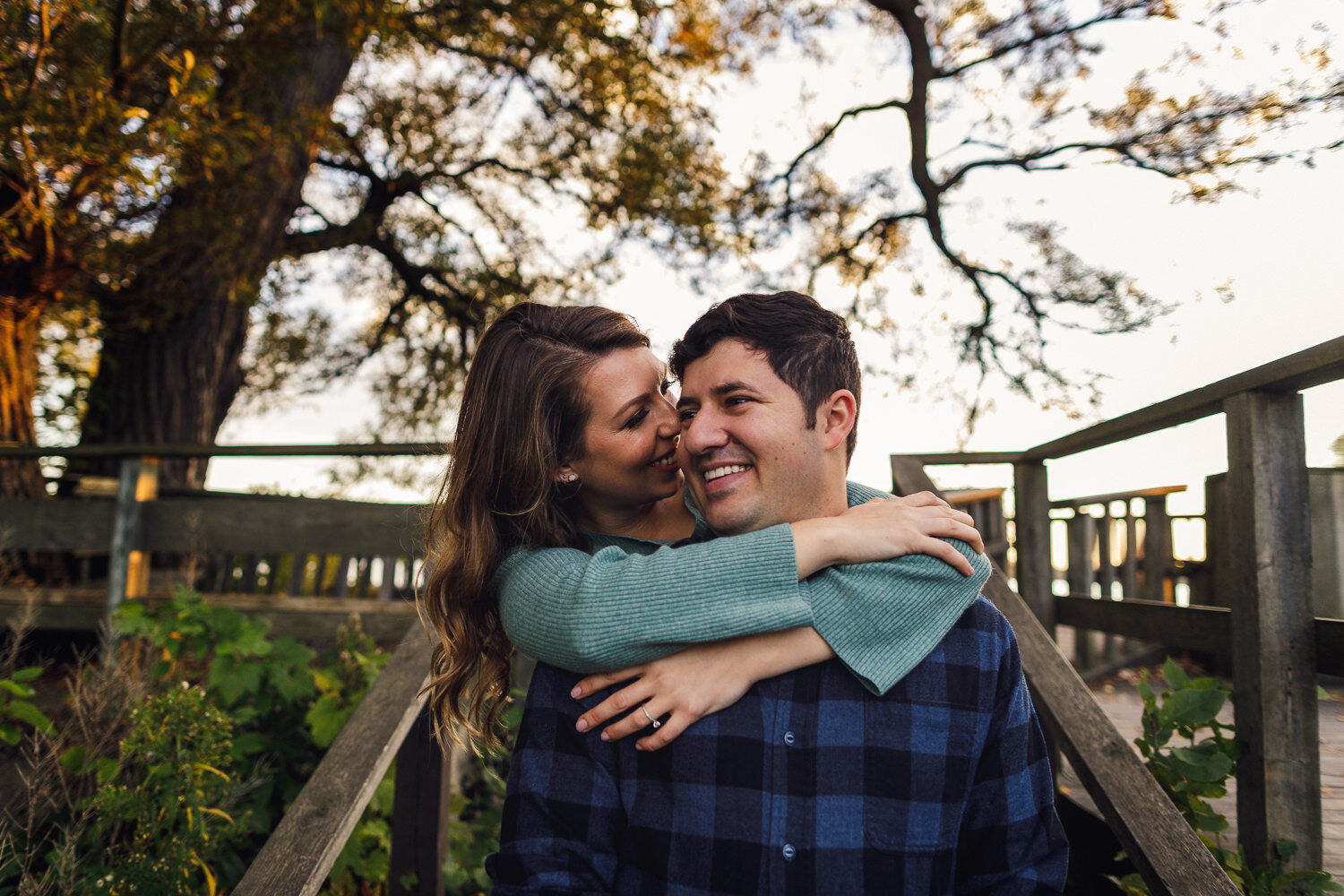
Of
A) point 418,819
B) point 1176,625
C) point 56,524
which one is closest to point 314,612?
point 418,819

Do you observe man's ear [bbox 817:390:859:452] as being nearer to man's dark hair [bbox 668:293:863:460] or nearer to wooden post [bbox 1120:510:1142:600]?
man's dark hair [bbox 668:293:863:460]

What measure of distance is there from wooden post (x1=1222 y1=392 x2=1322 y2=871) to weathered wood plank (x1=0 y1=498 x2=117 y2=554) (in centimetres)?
445

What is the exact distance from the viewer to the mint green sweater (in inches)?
50.0

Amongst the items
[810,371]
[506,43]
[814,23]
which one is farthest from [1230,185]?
[810,371]

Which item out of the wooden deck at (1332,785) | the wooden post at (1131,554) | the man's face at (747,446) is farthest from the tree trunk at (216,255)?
the wooden post at (1131,554)

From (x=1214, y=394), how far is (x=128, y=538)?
429 centimetres

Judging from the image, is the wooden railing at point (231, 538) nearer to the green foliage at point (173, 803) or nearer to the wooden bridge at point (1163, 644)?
the wooden bridge at point (1163, 644)

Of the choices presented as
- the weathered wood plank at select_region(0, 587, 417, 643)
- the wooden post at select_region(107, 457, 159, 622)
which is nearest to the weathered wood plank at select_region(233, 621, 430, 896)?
the weathered wood plank at select_region(0, 587, 417, 643)

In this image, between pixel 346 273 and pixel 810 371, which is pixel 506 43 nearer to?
pixel 346 273

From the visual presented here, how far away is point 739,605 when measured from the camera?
1266 millimetres

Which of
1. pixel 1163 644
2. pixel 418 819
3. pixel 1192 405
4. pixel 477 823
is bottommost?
pixel 477 823

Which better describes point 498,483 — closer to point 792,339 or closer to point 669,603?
point 669,603

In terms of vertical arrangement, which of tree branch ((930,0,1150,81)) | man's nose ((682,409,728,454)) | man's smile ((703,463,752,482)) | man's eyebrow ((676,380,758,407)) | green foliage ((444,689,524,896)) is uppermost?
tree branch ((930,0,1150,81))

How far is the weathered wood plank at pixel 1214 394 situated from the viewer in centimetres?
158
